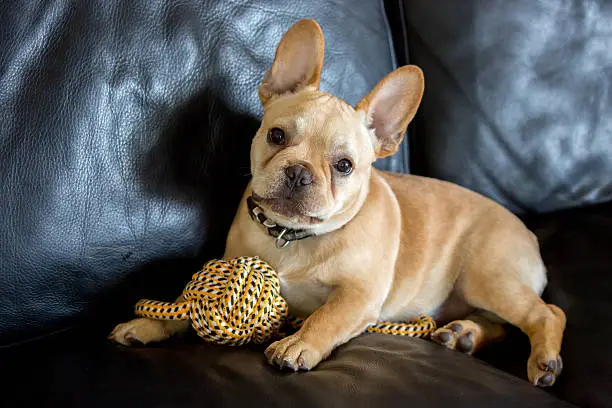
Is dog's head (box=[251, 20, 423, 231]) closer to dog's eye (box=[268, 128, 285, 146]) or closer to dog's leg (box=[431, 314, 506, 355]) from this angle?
dog's eye (box=[268, 128, 285, 146])

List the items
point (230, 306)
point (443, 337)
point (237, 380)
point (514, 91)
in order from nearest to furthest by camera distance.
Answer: point (237, 380)
point (230, 306)
point (443, 337)
point (514, 91)

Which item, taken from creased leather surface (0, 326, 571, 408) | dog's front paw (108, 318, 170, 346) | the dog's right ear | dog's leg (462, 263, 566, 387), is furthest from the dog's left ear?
dog's front paw (108, 318, 170, 346)

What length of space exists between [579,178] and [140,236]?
4.12 ft

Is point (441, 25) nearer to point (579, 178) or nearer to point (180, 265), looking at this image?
point (579, 178)

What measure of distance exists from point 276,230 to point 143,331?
33cm

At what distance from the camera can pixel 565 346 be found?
4.12ft

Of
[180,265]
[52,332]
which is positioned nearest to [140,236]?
[180,265]

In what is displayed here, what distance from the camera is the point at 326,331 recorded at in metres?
1.16

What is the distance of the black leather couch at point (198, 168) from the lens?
99cm

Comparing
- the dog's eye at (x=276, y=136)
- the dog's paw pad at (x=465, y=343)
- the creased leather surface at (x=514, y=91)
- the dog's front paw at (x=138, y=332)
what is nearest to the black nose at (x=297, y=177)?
the dog's eye at (x=276, y=136)

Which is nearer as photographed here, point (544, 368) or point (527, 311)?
point (544, 368)

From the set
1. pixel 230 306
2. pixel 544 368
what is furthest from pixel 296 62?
pixel 544 368

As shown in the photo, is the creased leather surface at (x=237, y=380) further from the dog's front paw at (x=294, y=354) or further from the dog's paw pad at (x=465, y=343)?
the dog's paw pad at (x=465, y=343)

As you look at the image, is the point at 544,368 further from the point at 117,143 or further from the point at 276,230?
the point at 117,143
